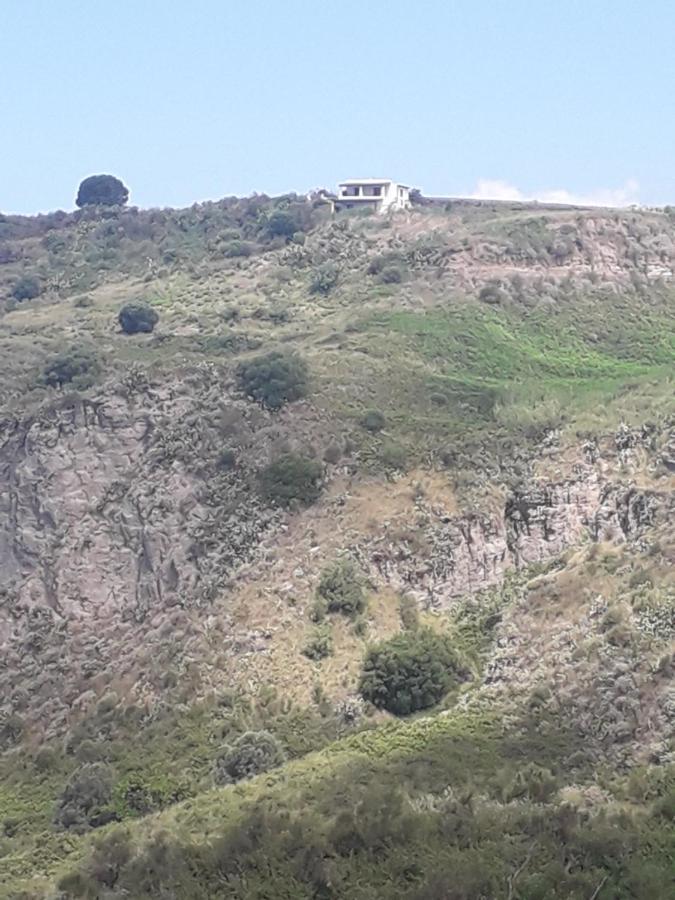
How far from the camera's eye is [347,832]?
2300 centimetres

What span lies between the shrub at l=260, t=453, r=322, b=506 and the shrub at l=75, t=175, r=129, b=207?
2504 inches

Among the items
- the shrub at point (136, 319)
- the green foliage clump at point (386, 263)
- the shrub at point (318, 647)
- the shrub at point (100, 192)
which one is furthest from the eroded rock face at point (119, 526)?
the shrub at point (100, 192)

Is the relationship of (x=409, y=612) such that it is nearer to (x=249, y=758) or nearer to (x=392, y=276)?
(x=249, y=758)

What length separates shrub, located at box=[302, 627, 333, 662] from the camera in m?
33.7

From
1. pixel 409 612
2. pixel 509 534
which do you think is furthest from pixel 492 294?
pixel 409 612

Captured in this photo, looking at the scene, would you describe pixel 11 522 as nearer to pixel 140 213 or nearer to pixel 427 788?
pixel 427 788

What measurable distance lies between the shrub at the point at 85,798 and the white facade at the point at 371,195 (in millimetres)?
56509

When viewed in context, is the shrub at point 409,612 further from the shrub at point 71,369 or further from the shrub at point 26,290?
the shrub at point 26,290

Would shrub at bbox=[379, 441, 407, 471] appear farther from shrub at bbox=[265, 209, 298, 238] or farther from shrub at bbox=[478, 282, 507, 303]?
shrub at bbox=[265, 209, 298, 238]

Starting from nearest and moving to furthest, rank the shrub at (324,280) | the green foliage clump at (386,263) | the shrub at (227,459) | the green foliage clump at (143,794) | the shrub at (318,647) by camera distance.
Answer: the green foliage clump at (143,794) → the shrub at (318,647) → the shrub at (227,459) → the green foliage clump at (386,263) → the shrub at (324,280)

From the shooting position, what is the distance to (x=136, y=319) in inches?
2344

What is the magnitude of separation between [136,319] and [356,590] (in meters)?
27.9

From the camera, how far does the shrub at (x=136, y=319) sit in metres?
59.5

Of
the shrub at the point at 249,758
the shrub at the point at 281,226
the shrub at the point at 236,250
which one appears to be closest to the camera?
the shrub at the point at 249,758
